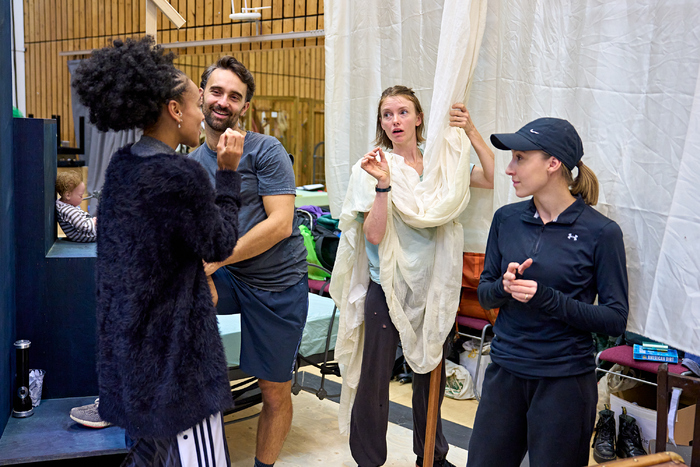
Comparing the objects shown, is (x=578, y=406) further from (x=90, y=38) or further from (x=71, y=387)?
(x=90, y=38)

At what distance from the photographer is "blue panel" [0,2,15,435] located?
89.1 inches

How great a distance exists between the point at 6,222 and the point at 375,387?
61.7 inches

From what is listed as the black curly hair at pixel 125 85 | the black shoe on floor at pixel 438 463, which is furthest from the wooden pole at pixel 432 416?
the black curly hair at pixel 125 85

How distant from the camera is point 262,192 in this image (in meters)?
2.35

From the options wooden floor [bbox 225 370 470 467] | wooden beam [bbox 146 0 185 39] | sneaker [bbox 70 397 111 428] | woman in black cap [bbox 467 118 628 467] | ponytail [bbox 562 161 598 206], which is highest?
wooden beam [bbox 146 0 185 39]

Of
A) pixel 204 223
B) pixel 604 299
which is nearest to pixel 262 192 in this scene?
pixel 204 223

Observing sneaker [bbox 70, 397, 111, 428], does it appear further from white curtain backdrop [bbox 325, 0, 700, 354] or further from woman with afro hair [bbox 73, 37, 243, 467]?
white curtain backdrop [bbox 325, 0, 700, 354]

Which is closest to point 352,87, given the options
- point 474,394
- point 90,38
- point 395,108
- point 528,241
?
point 395,108

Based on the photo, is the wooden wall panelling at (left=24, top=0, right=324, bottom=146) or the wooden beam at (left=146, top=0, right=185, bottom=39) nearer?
the wooden beam at (left=146, top=0, right=185, bottom=39)

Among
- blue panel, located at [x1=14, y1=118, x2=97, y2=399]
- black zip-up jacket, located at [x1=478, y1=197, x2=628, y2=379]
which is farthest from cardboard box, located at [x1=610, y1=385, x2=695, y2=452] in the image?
blue panel, located at [x1=14, y1=118, x2=97, y2=399]

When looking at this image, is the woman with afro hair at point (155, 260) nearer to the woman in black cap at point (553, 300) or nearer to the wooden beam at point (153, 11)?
the woman in black cap at point (553, 300)

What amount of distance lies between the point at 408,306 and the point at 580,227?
0.89 metres

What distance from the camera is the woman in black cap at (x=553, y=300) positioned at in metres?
1.68

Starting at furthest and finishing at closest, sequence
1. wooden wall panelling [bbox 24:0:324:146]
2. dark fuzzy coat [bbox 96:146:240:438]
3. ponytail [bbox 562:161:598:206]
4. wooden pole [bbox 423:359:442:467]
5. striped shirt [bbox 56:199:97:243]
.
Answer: wooden wall panelling [bbox 24:0:324:146] → striped shirt [bbox 56:199:97:243] → wooden pole [bbox 423:359:442:467] → ponytail [bbox 562:161:598:206] → dark fuzzy coat [bbox 96:146:240:438]
